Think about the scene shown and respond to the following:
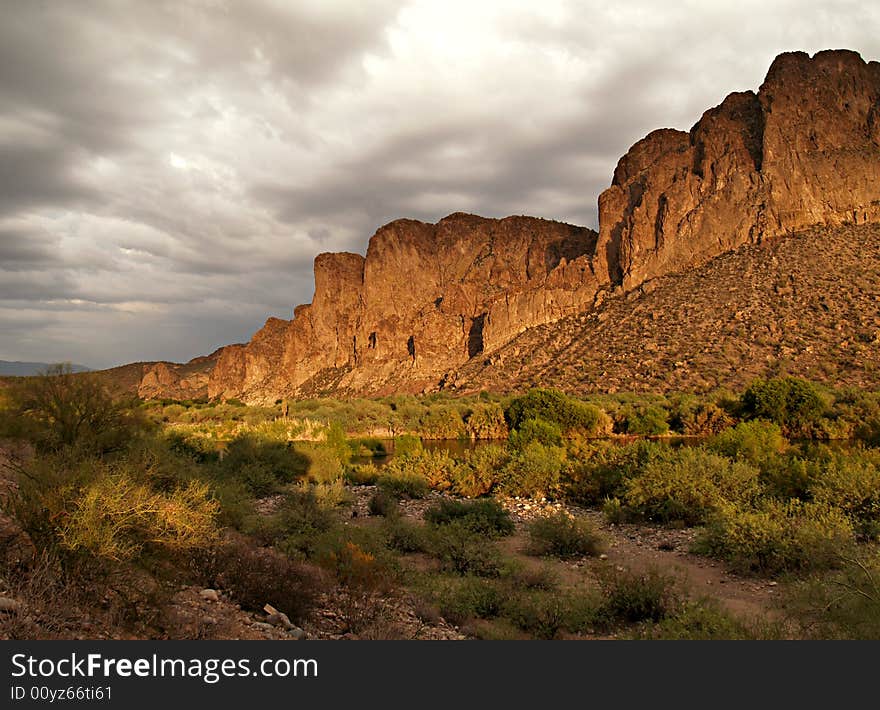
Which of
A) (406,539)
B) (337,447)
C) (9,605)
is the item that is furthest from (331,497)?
(337,447)

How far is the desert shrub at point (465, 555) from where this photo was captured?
11.2 m

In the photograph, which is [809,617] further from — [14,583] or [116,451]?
[116,451]

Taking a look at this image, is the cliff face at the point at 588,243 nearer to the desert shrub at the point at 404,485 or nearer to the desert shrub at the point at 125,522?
the desert shrub at the point at 404,485

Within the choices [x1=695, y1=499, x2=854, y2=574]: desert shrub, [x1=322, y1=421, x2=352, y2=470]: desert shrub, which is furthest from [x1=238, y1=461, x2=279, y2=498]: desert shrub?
[x1=695, y1=499, x2=854, y2=574]: desert shrub

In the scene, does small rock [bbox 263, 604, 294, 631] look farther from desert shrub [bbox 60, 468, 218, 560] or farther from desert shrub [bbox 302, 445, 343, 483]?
desert shrub [bbox 302, 445, 343, 483]

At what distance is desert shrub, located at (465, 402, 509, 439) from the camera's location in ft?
160

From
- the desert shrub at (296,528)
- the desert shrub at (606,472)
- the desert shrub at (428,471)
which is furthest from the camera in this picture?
the desert shrub at (428,471)

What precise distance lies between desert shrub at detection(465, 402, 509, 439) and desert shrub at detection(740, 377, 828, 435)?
62.5 ft

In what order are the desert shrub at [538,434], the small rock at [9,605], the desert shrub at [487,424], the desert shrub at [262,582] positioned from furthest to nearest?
1. the desert shrub at [487,424]
2. the desert shrub at [538,434]
3. the desert shrub at [262,582]
4. the small rock at [9,605]

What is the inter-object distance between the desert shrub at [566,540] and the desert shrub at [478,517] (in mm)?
1757

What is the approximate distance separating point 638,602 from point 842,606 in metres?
2.56

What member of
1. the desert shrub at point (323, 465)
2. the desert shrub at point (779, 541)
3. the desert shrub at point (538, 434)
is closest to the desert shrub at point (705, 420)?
the desert shrub at point (538, 434)

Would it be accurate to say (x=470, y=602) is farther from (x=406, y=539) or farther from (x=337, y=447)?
(x=337, y=447)

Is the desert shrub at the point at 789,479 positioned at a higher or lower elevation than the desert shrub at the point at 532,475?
higher
